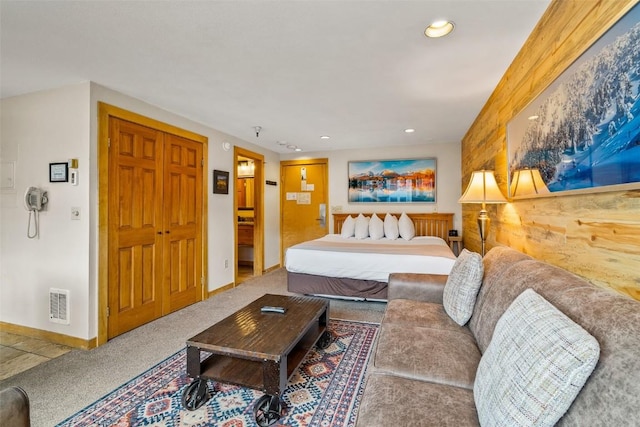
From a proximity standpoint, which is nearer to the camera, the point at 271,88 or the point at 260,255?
the point at 271,88

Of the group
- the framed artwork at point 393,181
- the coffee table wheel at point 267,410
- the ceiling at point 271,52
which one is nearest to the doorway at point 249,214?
the framed artwork at point 393,181

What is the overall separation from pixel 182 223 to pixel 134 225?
61 cm

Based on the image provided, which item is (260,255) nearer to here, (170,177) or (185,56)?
(170,177)

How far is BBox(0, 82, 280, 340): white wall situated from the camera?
2502mm

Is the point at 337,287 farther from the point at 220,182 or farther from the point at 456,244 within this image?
the point at 456,244

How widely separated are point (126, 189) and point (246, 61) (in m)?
1.75

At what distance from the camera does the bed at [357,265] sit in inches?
126

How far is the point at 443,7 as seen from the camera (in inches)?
62.9

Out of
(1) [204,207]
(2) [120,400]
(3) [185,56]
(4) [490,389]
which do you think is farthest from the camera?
(1) [204,207]

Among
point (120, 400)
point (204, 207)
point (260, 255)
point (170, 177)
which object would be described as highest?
point (170, 177)

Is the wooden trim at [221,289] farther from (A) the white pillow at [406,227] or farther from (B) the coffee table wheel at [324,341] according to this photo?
(A) the white pillow at [406,227]

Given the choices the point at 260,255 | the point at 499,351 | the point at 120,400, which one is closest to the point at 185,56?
the point at 120,400

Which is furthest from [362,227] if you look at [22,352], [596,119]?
[22,352]

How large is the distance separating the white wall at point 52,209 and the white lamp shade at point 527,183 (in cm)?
339
